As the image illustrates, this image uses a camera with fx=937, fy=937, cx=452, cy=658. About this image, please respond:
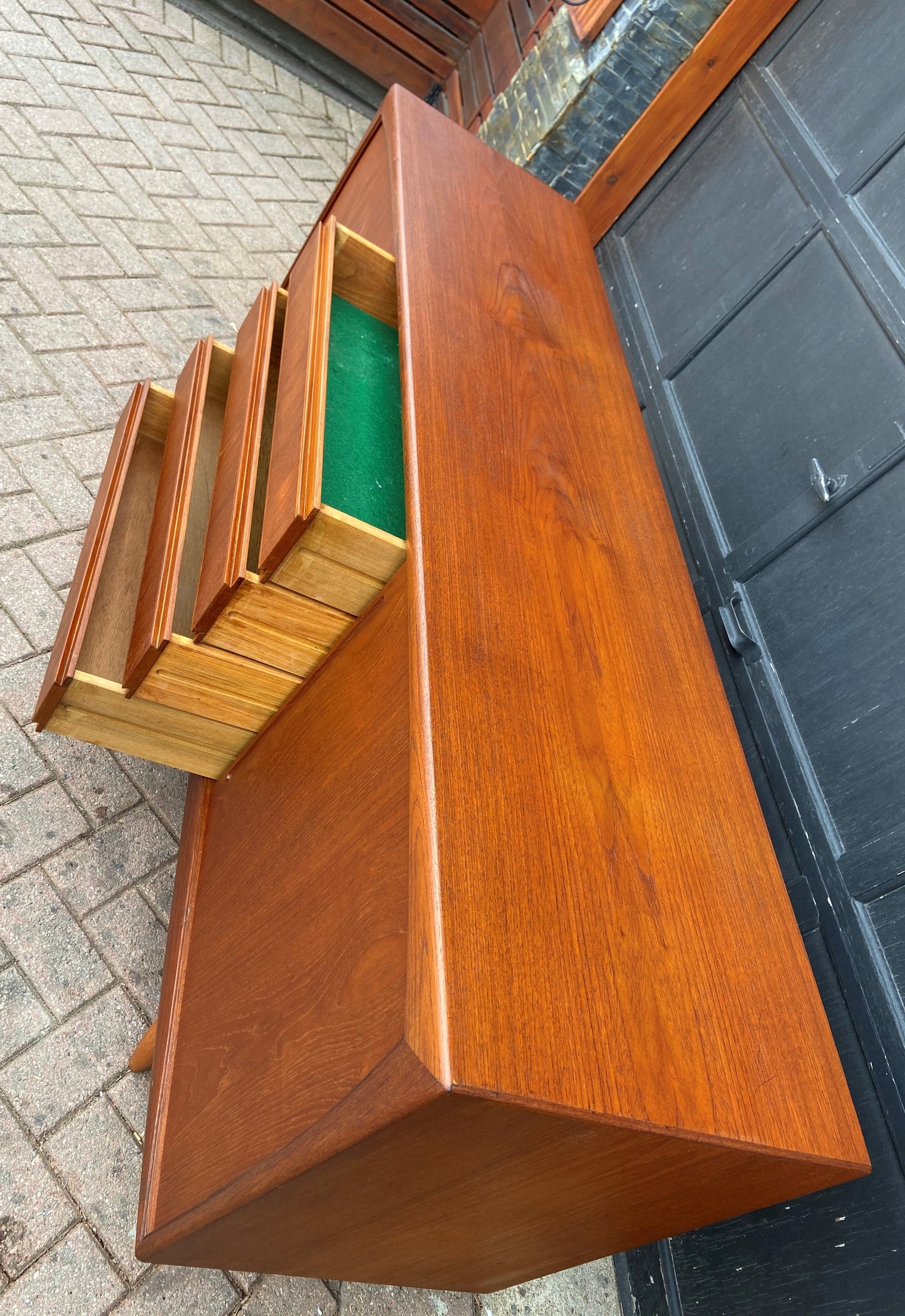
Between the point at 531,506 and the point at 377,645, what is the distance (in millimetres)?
340

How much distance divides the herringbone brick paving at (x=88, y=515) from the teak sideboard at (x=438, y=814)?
6.9 inches

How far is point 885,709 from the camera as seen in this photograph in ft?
5.15

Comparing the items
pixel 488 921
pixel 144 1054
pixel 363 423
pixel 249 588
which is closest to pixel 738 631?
pixel 363 423

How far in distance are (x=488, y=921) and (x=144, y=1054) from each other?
0.99 metres

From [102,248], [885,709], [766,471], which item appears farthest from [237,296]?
[885,709]

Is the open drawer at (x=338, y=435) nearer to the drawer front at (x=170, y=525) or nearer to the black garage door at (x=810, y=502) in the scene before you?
the drawer front at (x=170, y=525)

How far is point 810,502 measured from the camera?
1854 millimetres

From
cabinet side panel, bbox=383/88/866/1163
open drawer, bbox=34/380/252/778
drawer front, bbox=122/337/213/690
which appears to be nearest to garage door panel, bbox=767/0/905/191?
cabinet side panel, bbox=383/88/866/1163

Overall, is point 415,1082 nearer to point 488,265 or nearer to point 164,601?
point 164,601

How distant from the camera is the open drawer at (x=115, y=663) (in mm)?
1539

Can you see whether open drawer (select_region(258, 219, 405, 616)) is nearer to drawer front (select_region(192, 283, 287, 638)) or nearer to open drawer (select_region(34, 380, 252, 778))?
drawer front (select_region(192, 283, 287, 638))

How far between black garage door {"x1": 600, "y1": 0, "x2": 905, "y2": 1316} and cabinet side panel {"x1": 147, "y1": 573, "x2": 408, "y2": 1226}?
84 centimetres

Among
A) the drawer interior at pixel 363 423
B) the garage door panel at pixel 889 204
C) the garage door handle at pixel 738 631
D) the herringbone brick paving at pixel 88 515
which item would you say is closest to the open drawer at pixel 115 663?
the herringbone brick paving at pixel 88 515

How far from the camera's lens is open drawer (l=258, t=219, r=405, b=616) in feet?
4.25
